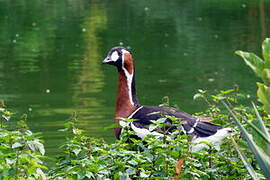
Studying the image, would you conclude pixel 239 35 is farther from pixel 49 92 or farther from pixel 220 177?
pixel 220 177

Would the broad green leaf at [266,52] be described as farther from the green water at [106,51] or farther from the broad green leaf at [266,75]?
the green water at [106,51]

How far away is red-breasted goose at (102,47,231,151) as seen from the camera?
5.86 metres

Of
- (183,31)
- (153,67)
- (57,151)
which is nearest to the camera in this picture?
(57,151)

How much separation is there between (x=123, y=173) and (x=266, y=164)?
43.4 inches

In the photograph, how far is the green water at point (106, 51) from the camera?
10.8 meters

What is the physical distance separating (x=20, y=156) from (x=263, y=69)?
1.37 m

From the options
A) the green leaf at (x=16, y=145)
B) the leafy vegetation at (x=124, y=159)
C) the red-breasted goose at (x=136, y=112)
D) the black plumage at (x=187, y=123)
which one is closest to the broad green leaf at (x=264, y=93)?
the leafy vegetation at (x=124, y=159)

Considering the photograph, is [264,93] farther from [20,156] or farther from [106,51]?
[106,51]

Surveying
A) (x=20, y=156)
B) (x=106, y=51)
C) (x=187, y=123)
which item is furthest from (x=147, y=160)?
(x=106, y=51)

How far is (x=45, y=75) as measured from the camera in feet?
43.6

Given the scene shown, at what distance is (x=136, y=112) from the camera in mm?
6328

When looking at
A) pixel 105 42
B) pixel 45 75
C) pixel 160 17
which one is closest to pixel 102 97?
pixel 45 75

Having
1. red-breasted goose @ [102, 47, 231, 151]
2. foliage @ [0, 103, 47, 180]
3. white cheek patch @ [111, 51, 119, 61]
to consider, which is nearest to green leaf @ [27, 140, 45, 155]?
foliage @ [0, 103, 47, 180]

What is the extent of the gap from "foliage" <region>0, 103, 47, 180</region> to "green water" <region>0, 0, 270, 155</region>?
3.76 m
